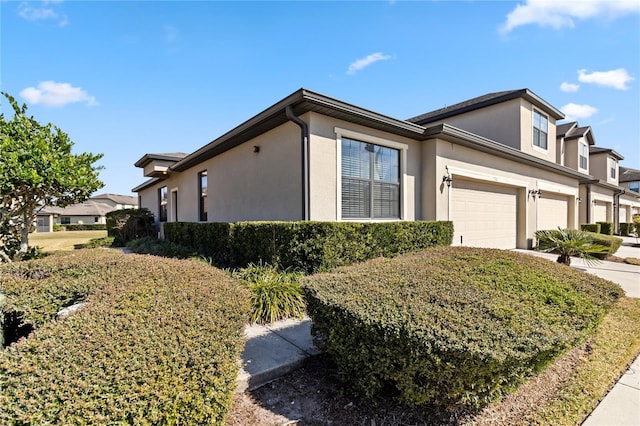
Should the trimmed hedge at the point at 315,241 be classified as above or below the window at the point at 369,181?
below

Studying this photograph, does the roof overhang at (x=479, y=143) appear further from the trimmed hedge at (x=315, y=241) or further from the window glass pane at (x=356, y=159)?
the trimmed hedge at (x=315, y=241)

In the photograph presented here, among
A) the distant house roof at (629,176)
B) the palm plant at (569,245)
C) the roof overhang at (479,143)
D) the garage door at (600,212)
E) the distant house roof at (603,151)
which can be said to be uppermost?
the distant house roof at (603,151)

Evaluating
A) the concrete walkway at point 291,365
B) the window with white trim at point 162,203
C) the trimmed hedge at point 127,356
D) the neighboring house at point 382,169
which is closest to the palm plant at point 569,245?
the neighboring house at point 382,169

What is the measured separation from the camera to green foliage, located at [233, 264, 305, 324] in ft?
14.2

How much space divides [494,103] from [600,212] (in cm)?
1547

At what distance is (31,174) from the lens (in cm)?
508

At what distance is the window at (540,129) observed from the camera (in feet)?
45.4

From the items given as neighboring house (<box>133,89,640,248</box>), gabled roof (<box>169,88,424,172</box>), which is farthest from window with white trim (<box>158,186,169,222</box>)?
gabled roof (<box>169,88,424,172</box>)

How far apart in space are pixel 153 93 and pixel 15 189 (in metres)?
5.31

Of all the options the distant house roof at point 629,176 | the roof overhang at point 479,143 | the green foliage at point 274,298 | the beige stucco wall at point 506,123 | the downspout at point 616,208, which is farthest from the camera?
the distant house roof at point 629,176

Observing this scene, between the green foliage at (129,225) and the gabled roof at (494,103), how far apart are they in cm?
1606

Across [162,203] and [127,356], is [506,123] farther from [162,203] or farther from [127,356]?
[162,203]

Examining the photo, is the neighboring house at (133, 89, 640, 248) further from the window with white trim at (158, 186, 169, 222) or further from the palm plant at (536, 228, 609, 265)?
the window with white trim at (158, 186, 169, 222)

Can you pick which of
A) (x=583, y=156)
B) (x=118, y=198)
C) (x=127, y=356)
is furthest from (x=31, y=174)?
(x=118, y=198)
